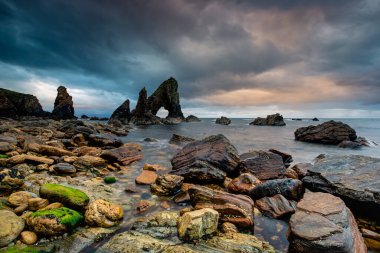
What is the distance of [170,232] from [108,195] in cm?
401

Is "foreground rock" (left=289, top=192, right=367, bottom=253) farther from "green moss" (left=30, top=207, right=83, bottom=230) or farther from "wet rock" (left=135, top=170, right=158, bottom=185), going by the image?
"wet rock" (left=135, top=170, right=158, bottom=185)

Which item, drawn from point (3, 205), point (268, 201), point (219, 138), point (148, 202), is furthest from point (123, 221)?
point (219, 138)

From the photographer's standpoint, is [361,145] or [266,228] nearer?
[266,228]

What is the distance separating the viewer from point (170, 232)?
18.8 ft

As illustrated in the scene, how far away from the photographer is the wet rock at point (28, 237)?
16.4ft

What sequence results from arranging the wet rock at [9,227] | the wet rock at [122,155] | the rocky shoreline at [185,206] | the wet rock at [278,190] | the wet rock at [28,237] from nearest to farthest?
the wet rock at [9,227] → the wet rock at [28,237] → the rocky shoreline at [185,206] → the wet rock at [278,190] → the wet rock at [122,155]

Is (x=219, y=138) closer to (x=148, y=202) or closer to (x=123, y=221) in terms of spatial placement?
(x=148, y=202)

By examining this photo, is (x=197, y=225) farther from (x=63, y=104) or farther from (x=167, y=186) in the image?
(x=63, y=104)

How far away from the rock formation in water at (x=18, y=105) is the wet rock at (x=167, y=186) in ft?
278

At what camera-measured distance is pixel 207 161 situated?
1170 centimetres

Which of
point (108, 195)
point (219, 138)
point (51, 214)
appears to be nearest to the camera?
point (51, 214)

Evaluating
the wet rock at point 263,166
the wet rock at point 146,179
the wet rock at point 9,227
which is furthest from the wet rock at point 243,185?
the wet rock at point 9,227

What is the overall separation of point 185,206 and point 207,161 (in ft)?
13.3

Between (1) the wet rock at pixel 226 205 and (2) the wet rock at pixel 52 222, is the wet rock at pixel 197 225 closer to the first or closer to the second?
(1) the wet rock at pixel 226 205
